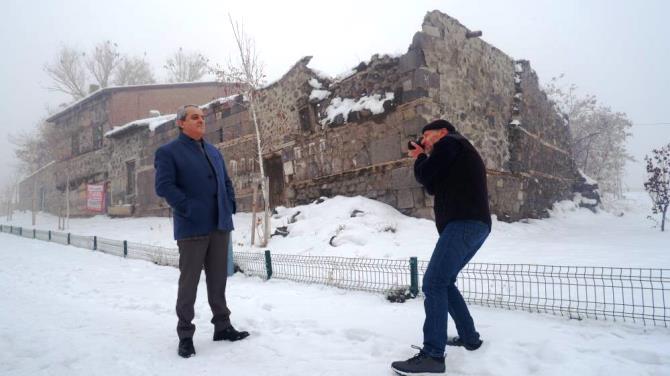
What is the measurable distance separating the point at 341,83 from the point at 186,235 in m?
7.95

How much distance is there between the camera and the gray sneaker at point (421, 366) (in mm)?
2484

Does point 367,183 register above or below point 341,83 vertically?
below

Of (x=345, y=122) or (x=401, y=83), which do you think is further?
(x=345, y=122)

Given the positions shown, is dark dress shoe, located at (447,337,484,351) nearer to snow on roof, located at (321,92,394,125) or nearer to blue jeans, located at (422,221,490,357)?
blue jeans, located at (422,221,490,357)

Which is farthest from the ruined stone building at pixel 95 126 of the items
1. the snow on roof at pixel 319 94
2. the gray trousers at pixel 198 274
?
the gray trousers at pixel 198 274

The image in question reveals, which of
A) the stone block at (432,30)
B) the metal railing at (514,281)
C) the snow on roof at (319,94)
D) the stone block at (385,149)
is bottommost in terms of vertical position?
the metal railing at (514,281)

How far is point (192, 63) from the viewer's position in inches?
1305

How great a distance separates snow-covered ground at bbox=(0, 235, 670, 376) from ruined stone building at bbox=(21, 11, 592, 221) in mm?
4668

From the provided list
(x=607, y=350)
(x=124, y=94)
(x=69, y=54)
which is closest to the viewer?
(x=607, y=350)

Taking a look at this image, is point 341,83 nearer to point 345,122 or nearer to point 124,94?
point 345,122

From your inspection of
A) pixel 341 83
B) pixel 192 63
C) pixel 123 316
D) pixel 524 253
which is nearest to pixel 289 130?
pixel 341 83

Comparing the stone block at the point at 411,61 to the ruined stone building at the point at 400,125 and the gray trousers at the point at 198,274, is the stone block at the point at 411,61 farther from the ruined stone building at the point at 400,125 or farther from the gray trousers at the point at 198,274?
the gray trousers at the point at 198,274

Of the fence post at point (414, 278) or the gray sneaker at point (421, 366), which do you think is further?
the fence post at point (414, 278)

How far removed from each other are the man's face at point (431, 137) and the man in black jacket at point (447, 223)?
8 centimetres
